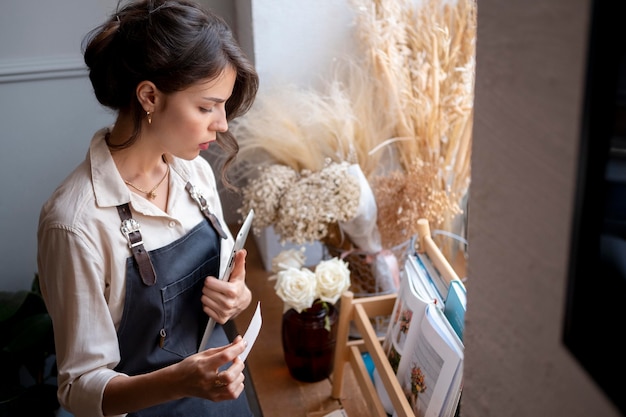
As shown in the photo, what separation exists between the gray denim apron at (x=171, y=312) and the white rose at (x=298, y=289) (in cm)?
27

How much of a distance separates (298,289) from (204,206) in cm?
37

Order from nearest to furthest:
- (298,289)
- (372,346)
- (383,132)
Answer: (372,346)
(298,289)
(383,132)

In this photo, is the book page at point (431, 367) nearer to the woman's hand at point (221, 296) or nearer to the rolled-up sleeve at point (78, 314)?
the woman's hand at point (221, 296)

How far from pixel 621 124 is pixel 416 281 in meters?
0.97

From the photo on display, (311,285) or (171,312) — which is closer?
(171,312)

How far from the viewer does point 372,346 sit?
5.06ft

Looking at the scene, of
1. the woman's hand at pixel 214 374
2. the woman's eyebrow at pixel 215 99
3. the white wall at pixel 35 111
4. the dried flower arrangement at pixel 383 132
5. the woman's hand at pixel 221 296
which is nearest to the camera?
the woman's hand at pixel 214 374

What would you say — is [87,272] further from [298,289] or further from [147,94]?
[298,289]

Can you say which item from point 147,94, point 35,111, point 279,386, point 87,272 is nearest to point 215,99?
point 147,94

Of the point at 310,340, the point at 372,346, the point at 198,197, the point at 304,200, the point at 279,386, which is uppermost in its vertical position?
the point at 198,197

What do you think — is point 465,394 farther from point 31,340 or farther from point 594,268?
point 31,340

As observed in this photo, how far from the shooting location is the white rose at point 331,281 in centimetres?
175

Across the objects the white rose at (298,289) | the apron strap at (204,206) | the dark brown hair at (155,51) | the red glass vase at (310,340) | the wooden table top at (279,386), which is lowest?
the wooden table top at (279,386)

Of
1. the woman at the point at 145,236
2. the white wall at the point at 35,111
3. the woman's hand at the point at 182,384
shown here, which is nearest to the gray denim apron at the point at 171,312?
the woman at the point at 145,236
